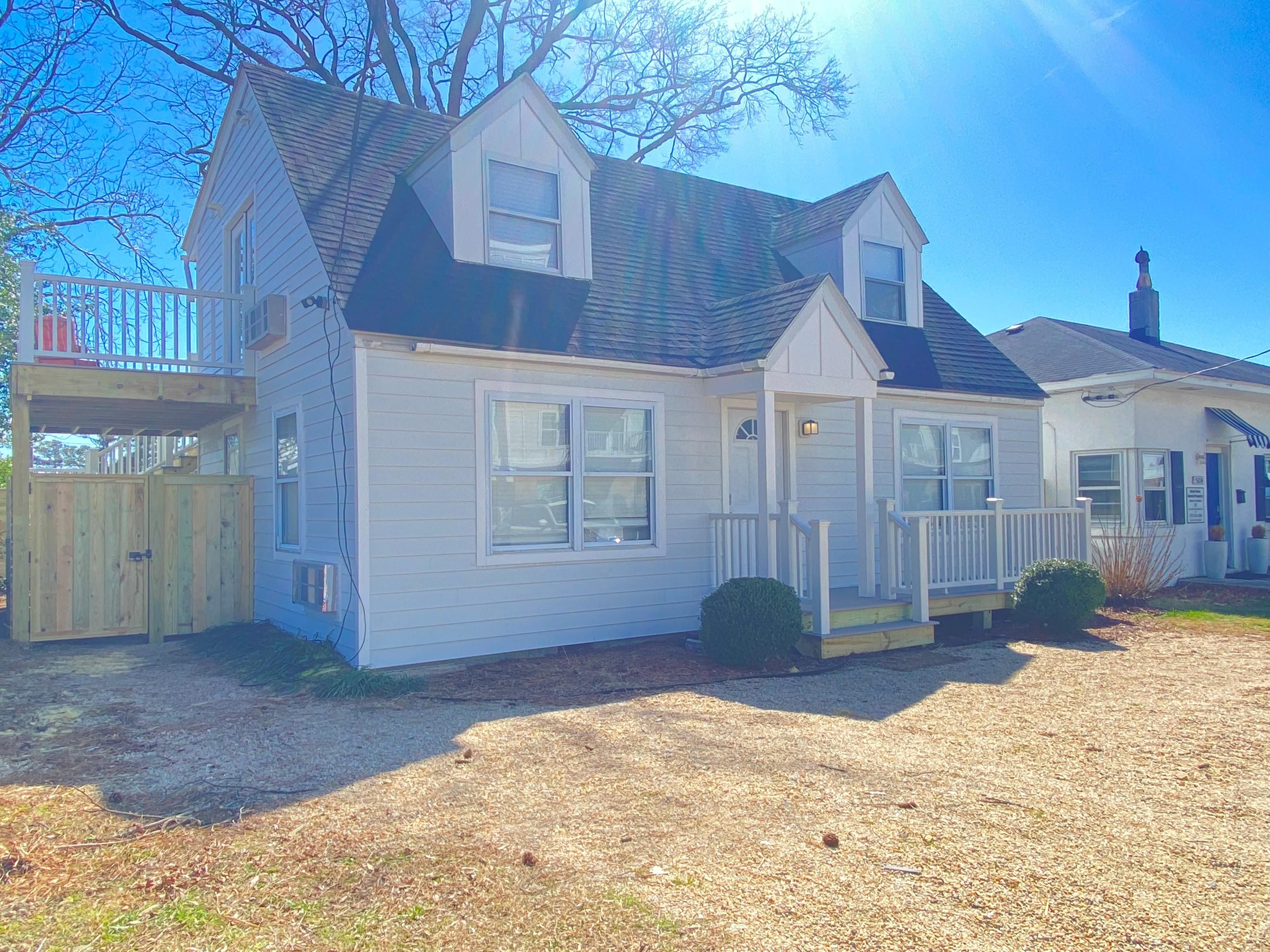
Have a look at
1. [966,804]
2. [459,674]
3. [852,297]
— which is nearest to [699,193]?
[852,297]

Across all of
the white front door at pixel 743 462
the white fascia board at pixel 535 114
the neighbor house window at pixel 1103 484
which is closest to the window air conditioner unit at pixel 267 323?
the white fascia board at pixel 535 114

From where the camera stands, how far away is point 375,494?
802 cm

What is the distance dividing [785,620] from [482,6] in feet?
57.2

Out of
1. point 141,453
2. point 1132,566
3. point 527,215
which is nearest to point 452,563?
point 527,215

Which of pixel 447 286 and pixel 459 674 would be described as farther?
pixel 447 286

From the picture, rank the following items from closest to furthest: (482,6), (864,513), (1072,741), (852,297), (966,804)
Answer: (966,804), (1072,741), (864,513), (852,297), (482,6)

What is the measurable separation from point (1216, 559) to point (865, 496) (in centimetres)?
972

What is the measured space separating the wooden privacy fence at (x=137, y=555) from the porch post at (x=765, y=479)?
6.08 m

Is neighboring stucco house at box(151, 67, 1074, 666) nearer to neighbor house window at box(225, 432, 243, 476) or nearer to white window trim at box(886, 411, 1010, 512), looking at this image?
white window trim at box(886, 411, 1010, 512)

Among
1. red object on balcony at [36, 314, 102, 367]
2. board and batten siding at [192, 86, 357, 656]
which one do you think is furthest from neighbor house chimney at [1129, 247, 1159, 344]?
red object on balcony at [36, 314, 102, 367]

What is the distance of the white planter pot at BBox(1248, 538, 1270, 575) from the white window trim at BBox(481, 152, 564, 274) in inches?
573

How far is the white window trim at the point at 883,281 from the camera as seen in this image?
1246 cm

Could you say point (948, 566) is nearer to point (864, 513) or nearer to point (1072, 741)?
point (864, 513)

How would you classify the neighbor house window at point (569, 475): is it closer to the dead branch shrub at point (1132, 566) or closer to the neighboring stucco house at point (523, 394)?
the neighboring stucco house at point (523, 394)
